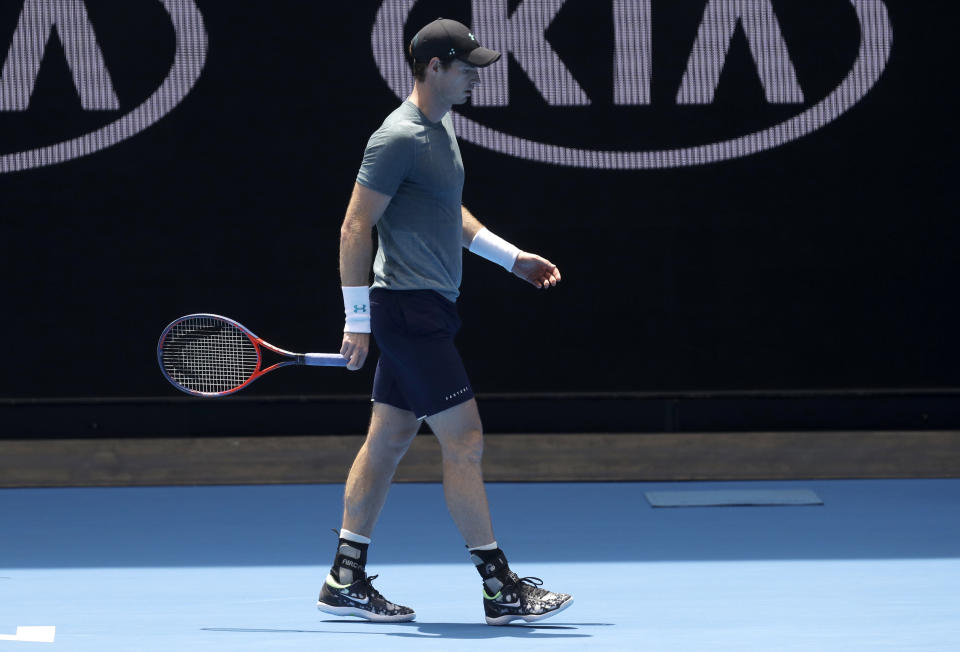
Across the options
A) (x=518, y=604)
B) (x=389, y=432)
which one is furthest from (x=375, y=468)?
(x=518, y=604)

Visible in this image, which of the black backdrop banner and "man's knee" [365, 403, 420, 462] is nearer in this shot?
"man's knee" [365, 403, 420, 462]

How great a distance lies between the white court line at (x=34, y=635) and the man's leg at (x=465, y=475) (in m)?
1.31

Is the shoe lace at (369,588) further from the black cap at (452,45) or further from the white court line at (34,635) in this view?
the black cap at (452,45)

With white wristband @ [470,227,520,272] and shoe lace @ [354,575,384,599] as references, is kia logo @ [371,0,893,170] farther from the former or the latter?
shoe lace @ [354,575,384,599]

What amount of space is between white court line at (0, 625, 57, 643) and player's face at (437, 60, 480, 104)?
82.9 inches

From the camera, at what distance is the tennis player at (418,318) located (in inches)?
191

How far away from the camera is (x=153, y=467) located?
7512 millimetres

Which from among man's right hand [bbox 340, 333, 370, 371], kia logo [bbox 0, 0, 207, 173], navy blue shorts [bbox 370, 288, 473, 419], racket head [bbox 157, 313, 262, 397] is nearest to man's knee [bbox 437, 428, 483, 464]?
navy blue shorts [bbox 370, 288, 473, 419]

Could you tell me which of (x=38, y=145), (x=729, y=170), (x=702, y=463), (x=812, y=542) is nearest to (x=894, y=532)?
(x=812, y=542)

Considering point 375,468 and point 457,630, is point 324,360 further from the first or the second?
point 457,630

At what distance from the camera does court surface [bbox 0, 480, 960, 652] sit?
15.6ft

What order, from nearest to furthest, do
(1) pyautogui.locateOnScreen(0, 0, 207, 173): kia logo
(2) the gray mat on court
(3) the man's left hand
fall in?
(3) the man's left hand → (2) the gray mat on court → (1) pyautogui.locateOnScreen(0, 0, 207, 173): kia logo

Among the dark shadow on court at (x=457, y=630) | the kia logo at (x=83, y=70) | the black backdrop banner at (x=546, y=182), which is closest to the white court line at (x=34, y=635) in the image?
the dark shadow on court at (x=457, y=630)

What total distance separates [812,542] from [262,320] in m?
2.77
